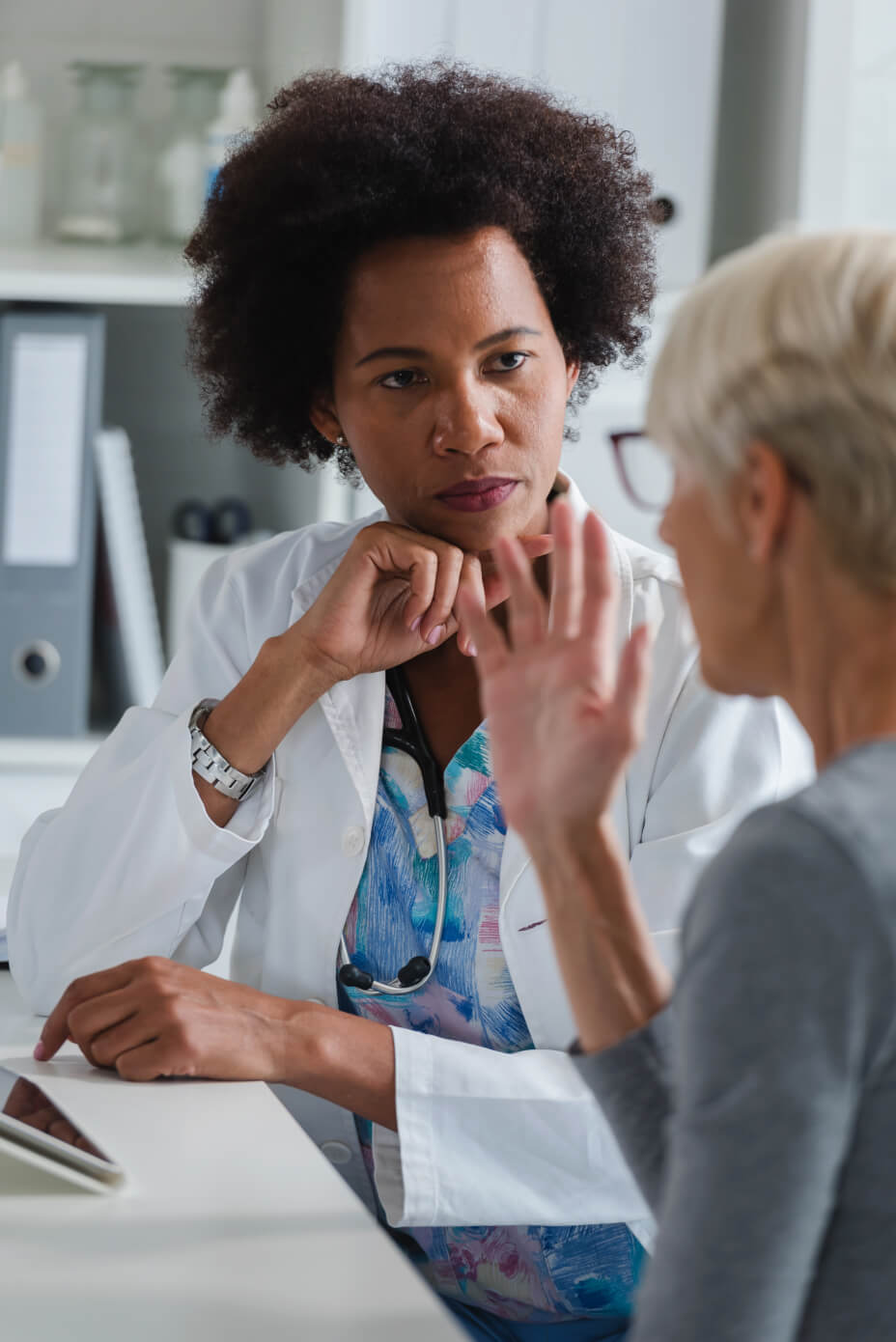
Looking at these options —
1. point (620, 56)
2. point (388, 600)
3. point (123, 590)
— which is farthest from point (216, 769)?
point (620, 56)

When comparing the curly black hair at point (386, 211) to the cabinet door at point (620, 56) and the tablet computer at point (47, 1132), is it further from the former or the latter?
the tablet computer at point (47, 1132)

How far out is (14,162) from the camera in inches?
81.3

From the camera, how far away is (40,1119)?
84 centimetres

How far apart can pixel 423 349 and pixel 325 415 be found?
0.81 ft

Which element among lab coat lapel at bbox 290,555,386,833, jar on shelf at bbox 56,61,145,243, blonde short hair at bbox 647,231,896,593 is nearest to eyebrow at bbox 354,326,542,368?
Result: lab coat lapel at bbox 290,555,386,833

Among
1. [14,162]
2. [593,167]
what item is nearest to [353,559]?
[593,167]

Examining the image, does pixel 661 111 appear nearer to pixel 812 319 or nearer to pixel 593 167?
pixel 593 167

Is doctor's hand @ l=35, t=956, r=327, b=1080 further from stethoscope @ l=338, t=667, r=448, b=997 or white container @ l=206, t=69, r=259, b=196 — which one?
white container @ l=206, t=69, r=259, b=196

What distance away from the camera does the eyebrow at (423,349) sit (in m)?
1.19

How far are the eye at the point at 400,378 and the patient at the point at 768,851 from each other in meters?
0.58

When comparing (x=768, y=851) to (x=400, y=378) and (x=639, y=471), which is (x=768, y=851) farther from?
(x=639, y=471)

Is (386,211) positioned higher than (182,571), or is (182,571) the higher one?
(386,211)

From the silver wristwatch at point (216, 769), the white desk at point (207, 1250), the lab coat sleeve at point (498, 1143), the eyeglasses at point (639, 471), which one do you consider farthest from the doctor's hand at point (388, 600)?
the eyeglasses at point (639, 471)

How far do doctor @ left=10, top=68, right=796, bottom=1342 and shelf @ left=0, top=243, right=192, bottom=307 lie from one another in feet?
1.78
